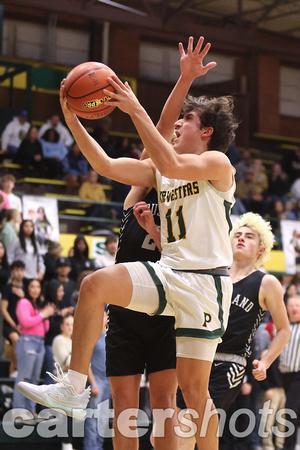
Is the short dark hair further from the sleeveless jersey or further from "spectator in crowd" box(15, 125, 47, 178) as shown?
"spectator in crowd" box(15, 125, 47, 178)

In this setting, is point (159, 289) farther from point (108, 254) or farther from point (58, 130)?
point (58, 130)

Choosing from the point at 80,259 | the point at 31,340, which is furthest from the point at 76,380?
the point at 80,259

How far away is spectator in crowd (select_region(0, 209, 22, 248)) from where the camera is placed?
10.4m

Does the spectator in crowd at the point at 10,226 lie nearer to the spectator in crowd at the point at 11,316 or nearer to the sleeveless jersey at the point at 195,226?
the spectator in crowd at the point at 11,316

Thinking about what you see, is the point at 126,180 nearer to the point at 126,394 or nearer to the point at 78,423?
the point at 126,394

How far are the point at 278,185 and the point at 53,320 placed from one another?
32.7ft

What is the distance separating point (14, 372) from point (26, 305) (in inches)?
38.3

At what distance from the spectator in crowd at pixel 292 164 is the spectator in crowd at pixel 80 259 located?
9102 millimetres

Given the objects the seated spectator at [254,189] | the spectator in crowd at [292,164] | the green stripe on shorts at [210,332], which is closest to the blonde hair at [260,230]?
the green stripe on shorts at [210,332]

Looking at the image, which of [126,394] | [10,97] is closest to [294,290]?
[126,394]

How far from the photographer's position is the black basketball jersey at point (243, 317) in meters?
5.37

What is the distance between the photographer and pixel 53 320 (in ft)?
28.8

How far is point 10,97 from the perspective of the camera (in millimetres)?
16797

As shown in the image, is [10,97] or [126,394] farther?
[10,97]
